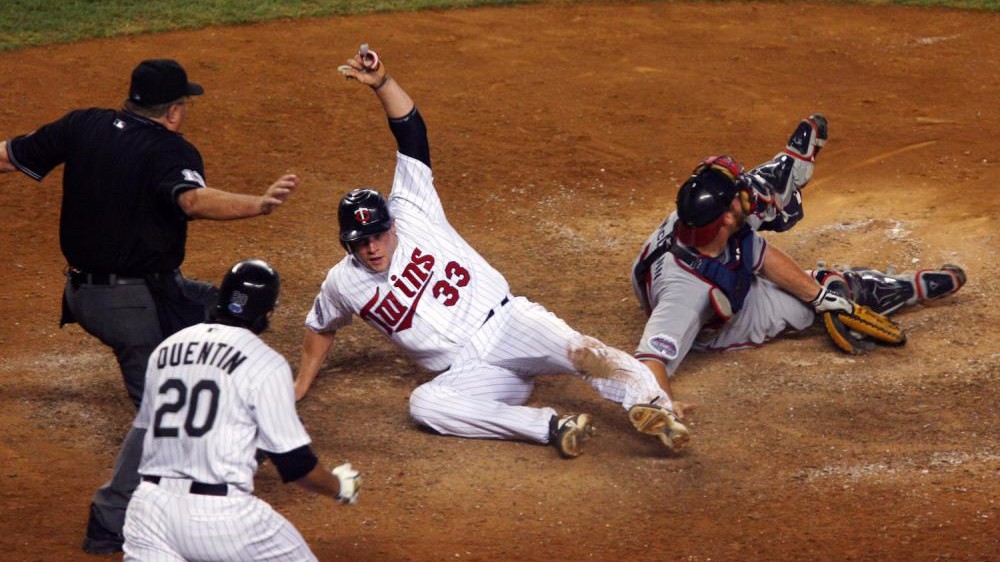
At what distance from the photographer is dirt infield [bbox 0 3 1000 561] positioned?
19.3 ft

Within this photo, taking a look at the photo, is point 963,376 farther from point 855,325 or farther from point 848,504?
point 848,504

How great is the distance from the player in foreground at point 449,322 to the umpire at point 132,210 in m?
0.82

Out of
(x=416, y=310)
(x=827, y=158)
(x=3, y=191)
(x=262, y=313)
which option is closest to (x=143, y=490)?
(x=262, y=313)

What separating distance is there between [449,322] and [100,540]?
2.00 meters

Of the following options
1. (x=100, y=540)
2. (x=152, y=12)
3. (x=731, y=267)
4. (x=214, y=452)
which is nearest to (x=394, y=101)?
(x=731, y=267)

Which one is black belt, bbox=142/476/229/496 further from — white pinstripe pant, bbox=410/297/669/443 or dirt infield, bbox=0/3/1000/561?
white pinstripe pant, bbox=410/297/669/443

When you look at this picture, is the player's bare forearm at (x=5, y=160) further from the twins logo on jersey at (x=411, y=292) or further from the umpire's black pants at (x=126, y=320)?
the twins logo on jersey at (x=411, y=292)

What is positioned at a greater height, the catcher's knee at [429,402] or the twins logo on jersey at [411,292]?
the twins logo on jersey at [411,292]

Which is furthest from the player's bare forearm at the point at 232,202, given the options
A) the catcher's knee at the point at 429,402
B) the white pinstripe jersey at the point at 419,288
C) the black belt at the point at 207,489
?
the catcher's knee at the point at 429,402

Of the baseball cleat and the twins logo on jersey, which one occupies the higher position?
the twins logo on jersey

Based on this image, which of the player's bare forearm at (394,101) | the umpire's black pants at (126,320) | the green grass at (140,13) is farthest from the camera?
the green grass at (140,13)

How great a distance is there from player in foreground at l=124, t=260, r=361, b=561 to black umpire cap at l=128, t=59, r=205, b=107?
163 cm

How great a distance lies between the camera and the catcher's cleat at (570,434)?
637 centimetres

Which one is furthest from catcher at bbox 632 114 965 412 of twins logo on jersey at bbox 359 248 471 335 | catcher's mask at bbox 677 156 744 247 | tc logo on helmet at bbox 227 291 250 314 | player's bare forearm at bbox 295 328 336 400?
tc logo on helmet at bbox 227 291 250 314
